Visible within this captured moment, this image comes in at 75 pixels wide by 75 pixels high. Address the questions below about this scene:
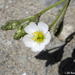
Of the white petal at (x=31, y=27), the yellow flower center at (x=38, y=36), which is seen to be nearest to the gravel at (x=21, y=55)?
the yellow flower center at (x=38, y=36)

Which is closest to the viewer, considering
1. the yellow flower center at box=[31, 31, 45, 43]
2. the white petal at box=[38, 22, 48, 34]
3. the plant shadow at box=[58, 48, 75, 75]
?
the white petal at box=[38, 22, 48, 34]

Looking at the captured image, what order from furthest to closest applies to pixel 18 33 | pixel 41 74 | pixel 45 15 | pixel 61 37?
pixel 45 15, pixel 61 37, pixel 41 74, pixel 18 33

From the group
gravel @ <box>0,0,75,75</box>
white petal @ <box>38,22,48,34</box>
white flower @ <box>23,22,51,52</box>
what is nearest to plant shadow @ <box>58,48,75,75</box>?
gravel @ <box>0,0,75,75</box>

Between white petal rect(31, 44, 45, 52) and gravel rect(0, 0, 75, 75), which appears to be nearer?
white petal rect(31, 44, 45, 52)

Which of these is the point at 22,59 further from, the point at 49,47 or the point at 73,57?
the point at 73,57

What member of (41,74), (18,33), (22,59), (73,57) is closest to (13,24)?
(18,33)

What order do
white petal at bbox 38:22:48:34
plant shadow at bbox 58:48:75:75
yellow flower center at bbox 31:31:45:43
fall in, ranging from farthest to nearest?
1. plant shadow at bbox 58:48:75:75
2. yellow flower center at bbox 31:31:45:43
3. white petal at bbox 38:22:48:34

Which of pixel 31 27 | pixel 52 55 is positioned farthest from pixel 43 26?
pixel 52 55

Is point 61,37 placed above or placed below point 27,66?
above

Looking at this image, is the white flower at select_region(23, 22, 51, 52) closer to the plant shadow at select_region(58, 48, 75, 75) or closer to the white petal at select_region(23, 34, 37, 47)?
the white petal at select_region(23, 34, 37, 47)
